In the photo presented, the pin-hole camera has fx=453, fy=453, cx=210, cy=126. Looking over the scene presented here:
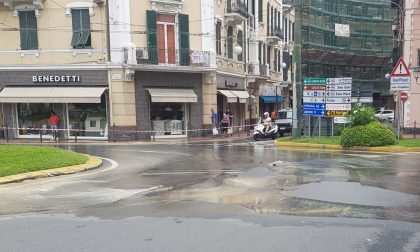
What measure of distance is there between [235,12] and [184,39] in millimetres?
5617

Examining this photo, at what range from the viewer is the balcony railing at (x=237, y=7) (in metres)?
31.0

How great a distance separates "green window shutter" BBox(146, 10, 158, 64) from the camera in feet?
85.3

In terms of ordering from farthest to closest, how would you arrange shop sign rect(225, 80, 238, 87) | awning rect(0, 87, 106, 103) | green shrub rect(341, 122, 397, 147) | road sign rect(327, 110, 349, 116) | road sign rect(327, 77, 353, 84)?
shop sign rect(225, 80, 238, 87) → awning rect(0, 87, 106, 103) → road sign rect(327, 110, 349, 116) → road sign rect(327, 77, 353, 84) → green shrub rect(341, 122, 397, 147)

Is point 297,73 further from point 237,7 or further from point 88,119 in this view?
point 88,119

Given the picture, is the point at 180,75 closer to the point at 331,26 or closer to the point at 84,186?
the point at 84,186

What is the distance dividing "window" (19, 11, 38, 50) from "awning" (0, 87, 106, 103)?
254 cm

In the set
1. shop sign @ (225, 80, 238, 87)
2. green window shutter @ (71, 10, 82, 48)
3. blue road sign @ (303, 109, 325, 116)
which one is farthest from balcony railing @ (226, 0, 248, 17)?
blue road sign @ (303, 109, 325, 116)

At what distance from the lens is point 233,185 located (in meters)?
9.59

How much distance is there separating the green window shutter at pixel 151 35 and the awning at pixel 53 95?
330 cm

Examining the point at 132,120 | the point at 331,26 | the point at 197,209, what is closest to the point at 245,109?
the point at 132,120

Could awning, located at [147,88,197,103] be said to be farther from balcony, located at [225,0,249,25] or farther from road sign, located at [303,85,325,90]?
road sign, located at [303,85,325,90]

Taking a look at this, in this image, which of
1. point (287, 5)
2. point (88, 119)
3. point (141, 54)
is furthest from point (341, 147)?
point (287, 5)

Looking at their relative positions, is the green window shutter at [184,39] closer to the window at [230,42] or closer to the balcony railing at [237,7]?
the balcony railing at [237,7]

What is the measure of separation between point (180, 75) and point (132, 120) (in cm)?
406
